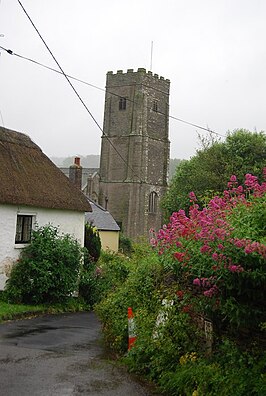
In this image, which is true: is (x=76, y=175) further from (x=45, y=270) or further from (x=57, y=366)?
(x=57, y=366)

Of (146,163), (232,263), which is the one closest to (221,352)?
(232,263)

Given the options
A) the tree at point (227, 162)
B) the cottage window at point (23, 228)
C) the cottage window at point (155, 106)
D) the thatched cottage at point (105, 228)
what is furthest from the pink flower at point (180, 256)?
the cottage window at point (155, 106)

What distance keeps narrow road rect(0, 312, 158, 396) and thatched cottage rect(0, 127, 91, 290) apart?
4.84 metres

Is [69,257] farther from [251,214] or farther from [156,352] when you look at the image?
[251,214]

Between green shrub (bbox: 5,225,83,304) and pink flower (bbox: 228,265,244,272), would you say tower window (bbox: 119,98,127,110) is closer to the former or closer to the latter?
green shrub (bbox: 5,225,83,304)

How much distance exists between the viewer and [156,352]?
8.26 metres

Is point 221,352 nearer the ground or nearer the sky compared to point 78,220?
nearer the ground

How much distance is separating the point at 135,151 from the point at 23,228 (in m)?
49.1

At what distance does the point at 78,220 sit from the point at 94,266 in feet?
7.04

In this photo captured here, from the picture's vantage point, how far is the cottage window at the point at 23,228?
18.7 m

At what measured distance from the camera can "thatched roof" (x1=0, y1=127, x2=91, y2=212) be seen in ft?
59.8

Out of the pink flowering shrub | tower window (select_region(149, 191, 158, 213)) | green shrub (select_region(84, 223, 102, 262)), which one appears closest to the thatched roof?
green shrub (select_region(84, 223, 102, 262))

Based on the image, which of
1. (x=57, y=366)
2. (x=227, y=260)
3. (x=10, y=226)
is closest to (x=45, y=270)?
(x=10, y=226)

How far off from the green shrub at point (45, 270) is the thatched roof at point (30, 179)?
1235 millimetres
